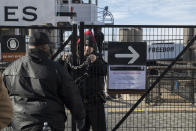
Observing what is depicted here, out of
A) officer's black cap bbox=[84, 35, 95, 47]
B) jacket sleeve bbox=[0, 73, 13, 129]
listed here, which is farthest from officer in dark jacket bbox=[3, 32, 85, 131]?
officer's black cap bbox=[84, 35, 95, 47]

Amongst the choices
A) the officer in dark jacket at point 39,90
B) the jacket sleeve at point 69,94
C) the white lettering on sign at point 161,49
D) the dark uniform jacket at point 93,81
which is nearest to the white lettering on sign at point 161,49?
the white lettering on sign at point 161,49

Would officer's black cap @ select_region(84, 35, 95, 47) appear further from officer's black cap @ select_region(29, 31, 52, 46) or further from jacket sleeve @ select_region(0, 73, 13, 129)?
jacket sleeve @ select_region(0, 73, 13, 129)

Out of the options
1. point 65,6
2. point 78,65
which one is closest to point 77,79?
point 78,65

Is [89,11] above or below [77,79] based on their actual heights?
above

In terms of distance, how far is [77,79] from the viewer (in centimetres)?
428

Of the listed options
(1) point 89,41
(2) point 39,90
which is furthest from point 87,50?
(2) point 39,90

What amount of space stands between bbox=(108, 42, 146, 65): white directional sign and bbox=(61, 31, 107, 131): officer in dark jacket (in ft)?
0.74

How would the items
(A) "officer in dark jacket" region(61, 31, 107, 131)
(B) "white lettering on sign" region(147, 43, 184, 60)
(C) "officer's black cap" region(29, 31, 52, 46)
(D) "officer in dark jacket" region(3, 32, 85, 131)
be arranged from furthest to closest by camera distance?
(B) "white lettering on sign" region(147, 43, 184, 60) → (A) "officer in dark jacket" region(61, 31, 107, 131) → (C) "officer's black cap" region(29, 31, 52, 46) → (D) "officer in dark jacket" region(3, 32, 85, 131)

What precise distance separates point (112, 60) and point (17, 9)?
196 cm

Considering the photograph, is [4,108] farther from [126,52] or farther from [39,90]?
[126,52]

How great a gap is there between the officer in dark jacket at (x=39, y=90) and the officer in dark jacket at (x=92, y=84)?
123 centimetres

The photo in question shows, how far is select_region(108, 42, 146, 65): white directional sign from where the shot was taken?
4.39m

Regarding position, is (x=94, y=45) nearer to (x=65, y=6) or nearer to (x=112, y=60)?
(x=112, y=60)

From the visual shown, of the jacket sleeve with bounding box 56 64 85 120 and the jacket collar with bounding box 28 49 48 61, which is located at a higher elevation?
the jacket collar with bounding box 28 49 48 61
